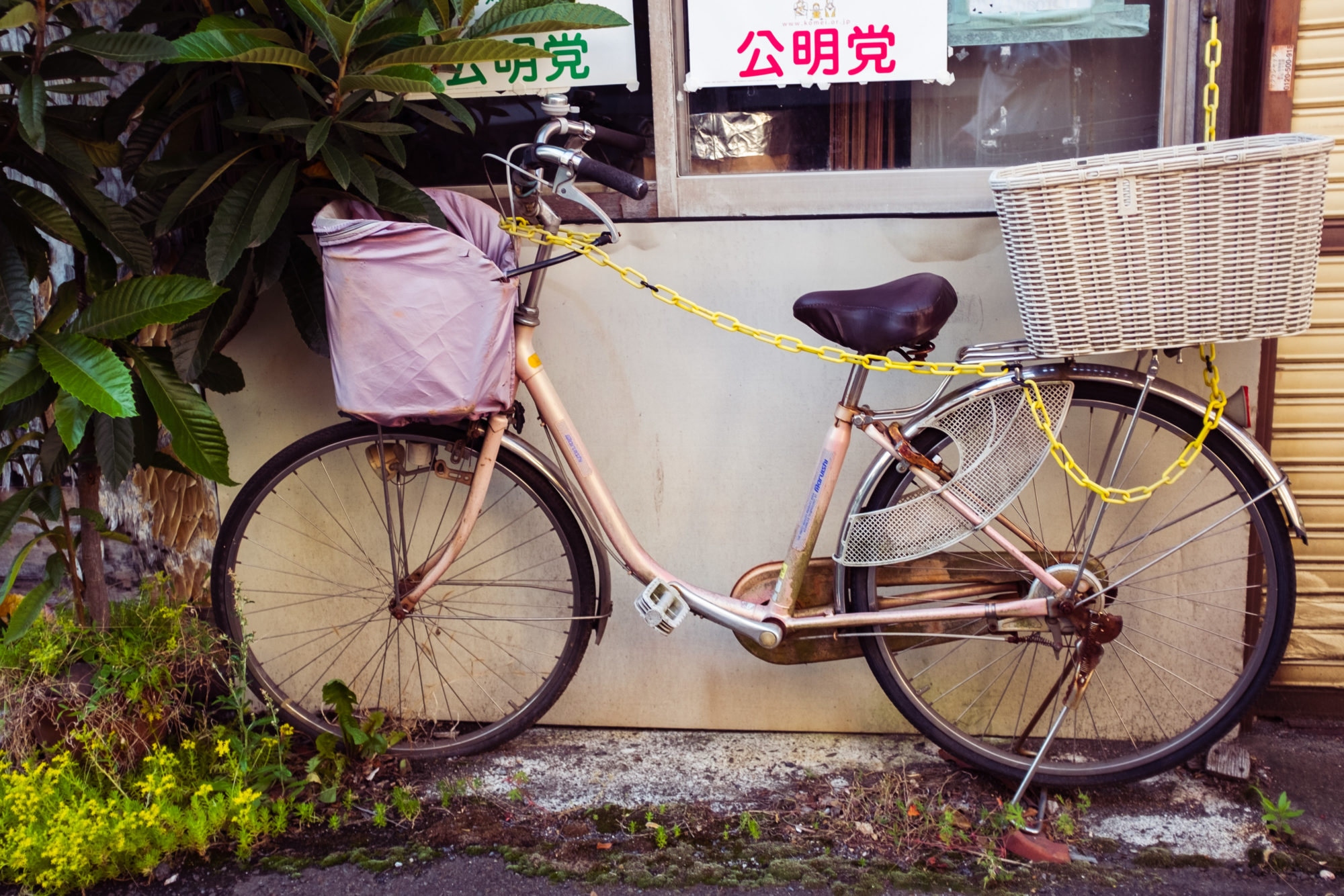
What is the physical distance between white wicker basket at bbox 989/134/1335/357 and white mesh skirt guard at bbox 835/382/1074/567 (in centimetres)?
25

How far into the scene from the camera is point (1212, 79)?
2553 millimetres

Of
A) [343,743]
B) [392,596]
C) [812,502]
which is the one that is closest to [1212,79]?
[812,502]

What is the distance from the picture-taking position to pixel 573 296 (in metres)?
3.02

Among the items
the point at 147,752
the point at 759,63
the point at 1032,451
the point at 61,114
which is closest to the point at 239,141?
the point at 61,114

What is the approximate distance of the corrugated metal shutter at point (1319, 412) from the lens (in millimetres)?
2707

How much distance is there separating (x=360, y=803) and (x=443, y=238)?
1.68m

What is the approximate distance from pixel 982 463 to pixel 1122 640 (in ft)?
3.08

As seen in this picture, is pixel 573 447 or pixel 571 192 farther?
pixel 573 447

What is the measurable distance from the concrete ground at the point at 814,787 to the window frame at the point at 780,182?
171cm

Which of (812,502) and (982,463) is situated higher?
(982,463)

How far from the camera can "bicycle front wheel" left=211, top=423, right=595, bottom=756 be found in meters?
3.17

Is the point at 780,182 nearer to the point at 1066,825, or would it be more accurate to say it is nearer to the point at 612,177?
the point at 612,177

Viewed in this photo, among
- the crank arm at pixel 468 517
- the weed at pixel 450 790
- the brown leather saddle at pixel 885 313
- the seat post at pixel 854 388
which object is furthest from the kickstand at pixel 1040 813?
the crank arm at pixel 468 517

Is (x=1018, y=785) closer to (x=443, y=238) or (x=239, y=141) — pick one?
(x=443, y=238)
